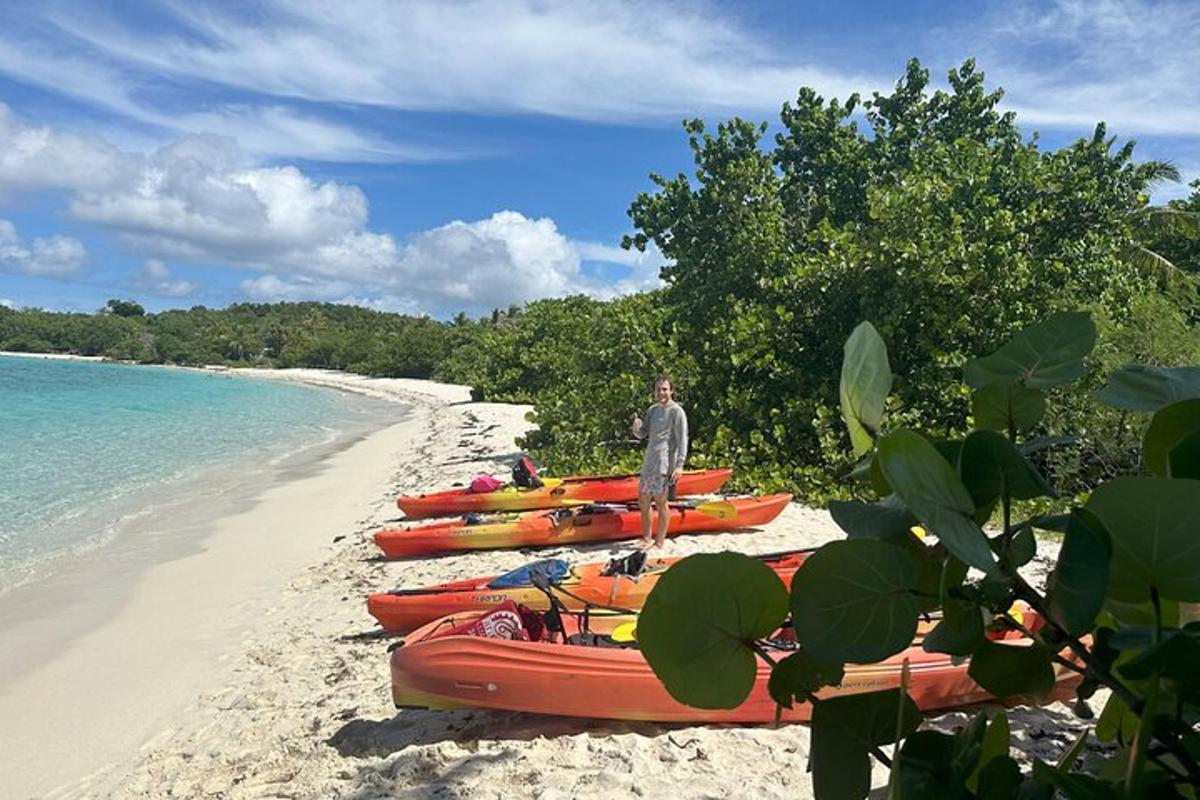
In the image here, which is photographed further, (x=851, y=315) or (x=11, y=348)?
(x=11, y=348)

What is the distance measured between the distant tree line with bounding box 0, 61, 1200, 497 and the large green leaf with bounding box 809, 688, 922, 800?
21.2 ft

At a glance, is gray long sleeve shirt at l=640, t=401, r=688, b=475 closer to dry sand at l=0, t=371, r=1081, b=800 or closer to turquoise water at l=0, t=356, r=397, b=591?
dry sand at l=0, t=371, r=1081, b=800

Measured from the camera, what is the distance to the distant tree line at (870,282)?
10812 millimetres

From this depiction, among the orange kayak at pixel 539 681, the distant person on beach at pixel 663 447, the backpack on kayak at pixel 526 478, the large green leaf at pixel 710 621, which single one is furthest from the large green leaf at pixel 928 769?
the backpack on kayak at pixel 526 478

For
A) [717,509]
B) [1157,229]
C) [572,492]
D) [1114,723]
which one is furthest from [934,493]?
[1157,229]

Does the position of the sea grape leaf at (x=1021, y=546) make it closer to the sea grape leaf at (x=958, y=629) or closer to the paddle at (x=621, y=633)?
the sea grape leaf at (x=958, y=629)

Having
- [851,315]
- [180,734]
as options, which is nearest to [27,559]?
[180,734]

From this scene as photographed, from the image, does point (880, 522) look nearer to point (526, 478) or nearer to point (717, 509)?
point (717, 509)

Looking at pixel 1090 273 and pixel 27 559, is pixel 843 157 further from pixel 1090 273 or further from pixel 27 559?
pixel 27 559

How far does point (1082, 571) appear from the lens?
542 mm

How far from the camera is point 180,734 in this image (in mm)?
5535

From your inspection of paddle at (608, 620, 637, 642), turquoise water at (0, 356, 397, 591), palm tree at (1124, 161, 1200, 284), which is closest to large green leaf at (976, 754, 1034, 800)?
paddle at (608, 620, 637, 642)

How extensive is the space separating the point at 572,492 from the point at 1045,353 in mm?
9825

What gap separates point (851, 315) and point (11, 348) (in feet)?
430
